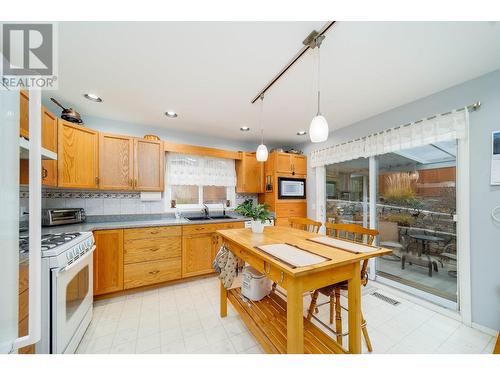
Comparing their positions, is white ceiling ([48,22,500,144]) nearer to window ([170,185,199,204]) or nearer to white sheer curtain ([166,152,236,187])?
white sheer curtain ([166,152,236,187])

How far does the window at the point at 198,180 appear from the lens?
3.18 meters

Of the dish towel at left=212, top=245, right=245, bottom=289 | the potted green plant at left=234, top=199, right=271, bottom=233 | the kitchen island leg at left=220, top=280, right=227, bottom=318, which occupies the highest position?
the potted green plant at left=234, top=199, right=271, bottom=233

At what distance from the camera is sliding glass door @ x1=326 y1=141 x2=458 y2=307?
2.06 metres

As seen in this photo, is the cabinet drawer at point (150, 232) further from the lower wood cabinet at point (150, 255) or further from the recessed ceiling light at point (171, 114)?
the recessed ceiling light at point (171, 114)

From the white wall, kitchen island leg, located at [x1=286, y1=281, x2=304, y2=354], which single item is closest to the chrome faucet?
kitchen island leg, located at [x1=286, y1=281, x2=304, y2=354]

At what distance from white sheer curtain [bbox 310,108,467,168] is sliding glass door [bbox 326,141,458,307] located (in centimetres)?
18

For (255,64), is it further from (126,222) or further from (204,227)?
(126,222)

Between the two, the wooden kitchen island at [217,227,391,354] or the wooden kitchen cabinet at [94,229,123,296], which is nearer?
the wooden kitchen island at [217,227,391,354]
